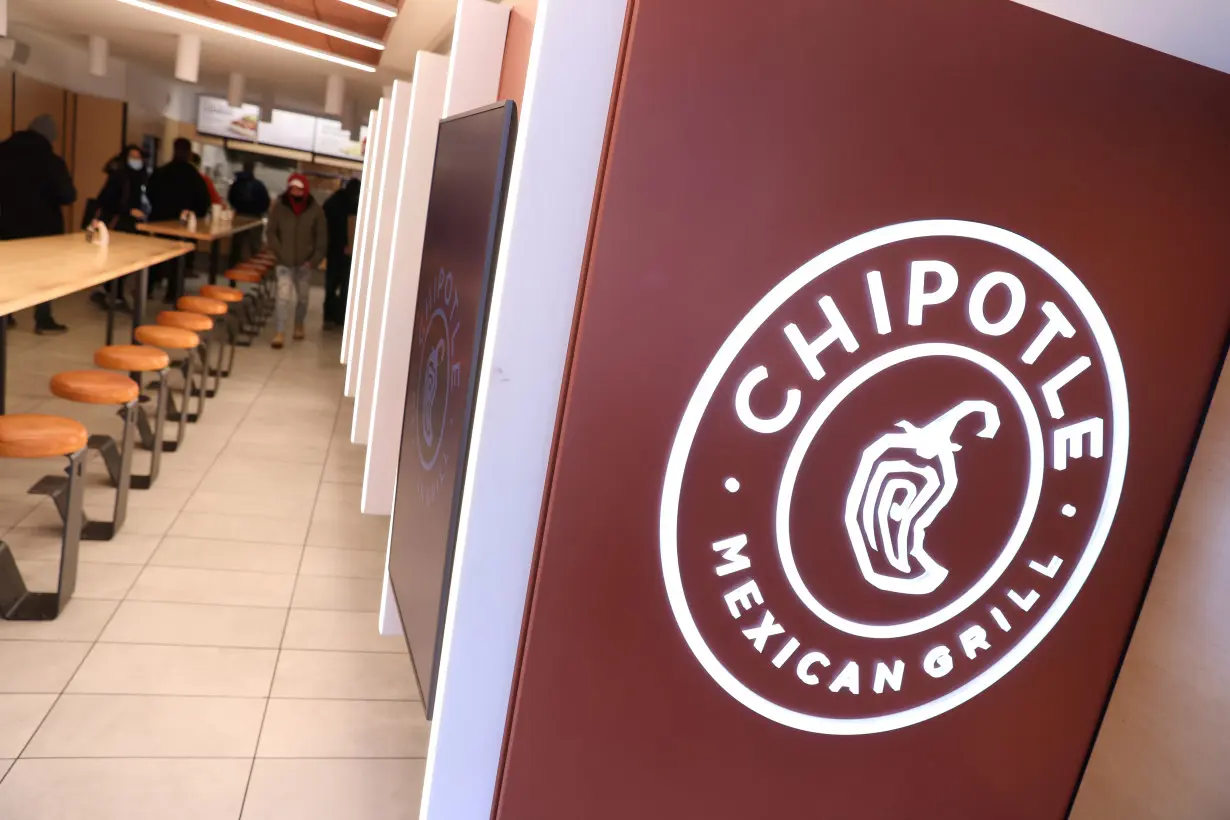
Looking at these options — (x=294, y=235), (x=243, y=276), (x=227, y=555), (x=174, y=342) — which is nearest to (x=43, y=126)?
(x=243, y=276)

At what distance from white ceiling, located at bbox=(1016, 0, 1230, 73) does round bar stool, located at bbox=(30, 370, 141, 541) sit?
135 inches

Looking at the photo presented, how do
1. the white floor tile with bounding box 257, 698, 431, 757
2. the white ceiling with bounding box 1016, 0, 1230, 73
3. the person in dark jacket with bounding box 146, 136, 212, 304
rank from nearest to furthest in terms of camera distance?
the white ceiling with bounding box 1016, 0, 1230, 73, the white floor tile with bounding box 257, 698, 431, 757, the person in dark jacket with bounding box 146, 136, 212, 304

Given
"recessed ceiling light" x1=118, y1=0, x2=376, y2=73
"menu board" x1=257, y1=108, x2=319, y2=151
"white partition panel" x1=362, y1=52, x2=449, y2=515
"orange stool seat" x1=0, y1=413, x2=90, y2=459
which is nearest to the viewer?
"white partition panel" x1=362, y1=52, x2=449, y2=515

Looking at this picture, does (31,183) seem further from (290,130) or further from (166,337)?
(290,130)

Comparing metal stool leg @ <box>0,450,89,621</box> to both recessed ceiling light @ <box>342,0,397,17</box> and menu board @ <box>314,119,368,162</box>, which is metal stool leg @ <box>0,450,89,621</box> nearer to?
recessed ceiling light @ <box>342,0,397,17</box>

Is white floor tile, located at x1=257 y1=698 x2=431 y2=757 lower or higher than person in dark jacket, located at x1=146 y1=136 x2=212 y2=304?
lower

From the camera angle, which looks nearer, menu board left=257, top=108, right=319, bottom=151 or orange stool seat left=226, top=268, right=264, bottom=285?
orange stool seat left=226, top=268, right=264, bottom=285

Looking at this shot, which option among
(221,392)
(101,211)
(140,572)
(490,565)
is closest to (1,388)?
(140,572)

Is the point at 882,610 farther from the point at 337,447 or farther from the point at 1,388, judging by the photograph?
the point at 337,447

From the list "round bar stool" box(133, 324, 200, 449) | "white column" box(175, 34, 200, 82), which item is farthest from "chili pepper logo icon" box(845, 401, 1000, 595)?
"white column" box(175, 34, 200, 82)

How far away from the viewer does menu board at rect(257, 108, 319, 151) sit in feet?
52.0

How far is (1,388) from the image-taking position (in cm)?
424

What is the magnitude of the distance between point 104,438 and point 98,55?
935 centimetres

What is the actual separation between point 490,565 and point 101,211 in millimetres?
9695
